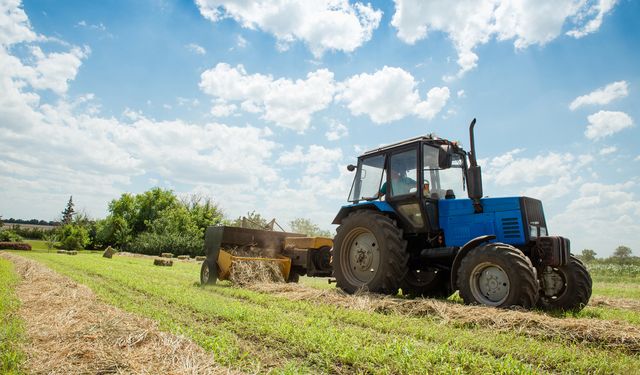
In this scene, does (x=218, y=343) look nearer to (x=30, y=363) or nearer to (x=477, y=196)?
(x=30, y=363)

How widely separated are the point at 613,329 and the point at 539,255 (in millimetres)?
1860

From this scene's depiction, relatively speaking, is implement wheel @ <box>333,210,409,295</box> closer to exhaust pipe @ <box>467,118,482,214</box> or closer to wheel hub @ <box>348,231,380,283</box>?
wheel hub @ <box>348,231,380,283</box>

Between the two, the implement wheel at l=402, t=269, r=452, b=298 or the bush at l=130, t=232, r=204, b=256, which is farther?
the bush at l=130, t=232, r=204, b=256

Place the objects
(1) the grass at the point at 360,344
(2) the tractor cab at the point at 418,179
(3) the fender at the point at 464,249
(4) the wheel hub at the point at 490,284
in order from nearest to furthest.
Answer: (1) the grass at the point at 360,344, (4) the wheel hub at the point at 490,284, (3) the fender at the point at 464,249, (2) the tractor cab at the point at 418,179

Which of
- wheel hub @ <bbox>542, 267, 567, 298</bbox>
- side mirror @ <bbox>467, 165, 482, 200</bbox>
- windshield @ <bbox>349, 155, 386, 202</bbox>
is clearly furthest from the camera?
windshield @ <bbox>349, 155, 386, 202</bbox>

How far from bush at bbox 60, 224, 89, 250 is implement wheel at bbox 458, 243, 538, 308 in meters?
41.4

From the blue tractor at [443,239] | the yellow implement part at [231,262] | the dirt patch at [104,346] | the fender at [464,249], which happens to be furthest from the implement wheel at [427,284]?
the dirt patch at [104,346]

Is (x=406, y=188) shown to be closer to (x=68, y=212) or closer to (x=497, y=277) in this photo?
(x=497, y=277)

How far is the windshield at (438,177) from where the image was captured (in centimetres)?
711

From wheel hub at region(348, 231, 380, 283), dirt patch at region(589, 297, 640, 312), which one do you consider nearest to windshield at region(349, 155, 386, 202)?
wheel hub at region(348, 231, 380, 283)

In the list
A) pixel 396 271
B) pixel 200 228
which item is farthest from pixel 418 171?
pixel 200 228

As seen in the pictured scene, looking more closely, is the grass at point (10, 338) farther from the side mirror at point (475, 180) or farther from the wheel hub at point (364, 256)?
the side mirror at point (475, 180)

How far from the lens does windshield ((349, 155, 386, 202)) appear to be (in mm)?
7863

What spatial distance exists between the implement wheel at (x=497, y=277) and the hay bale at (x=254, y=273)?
4298 mm
